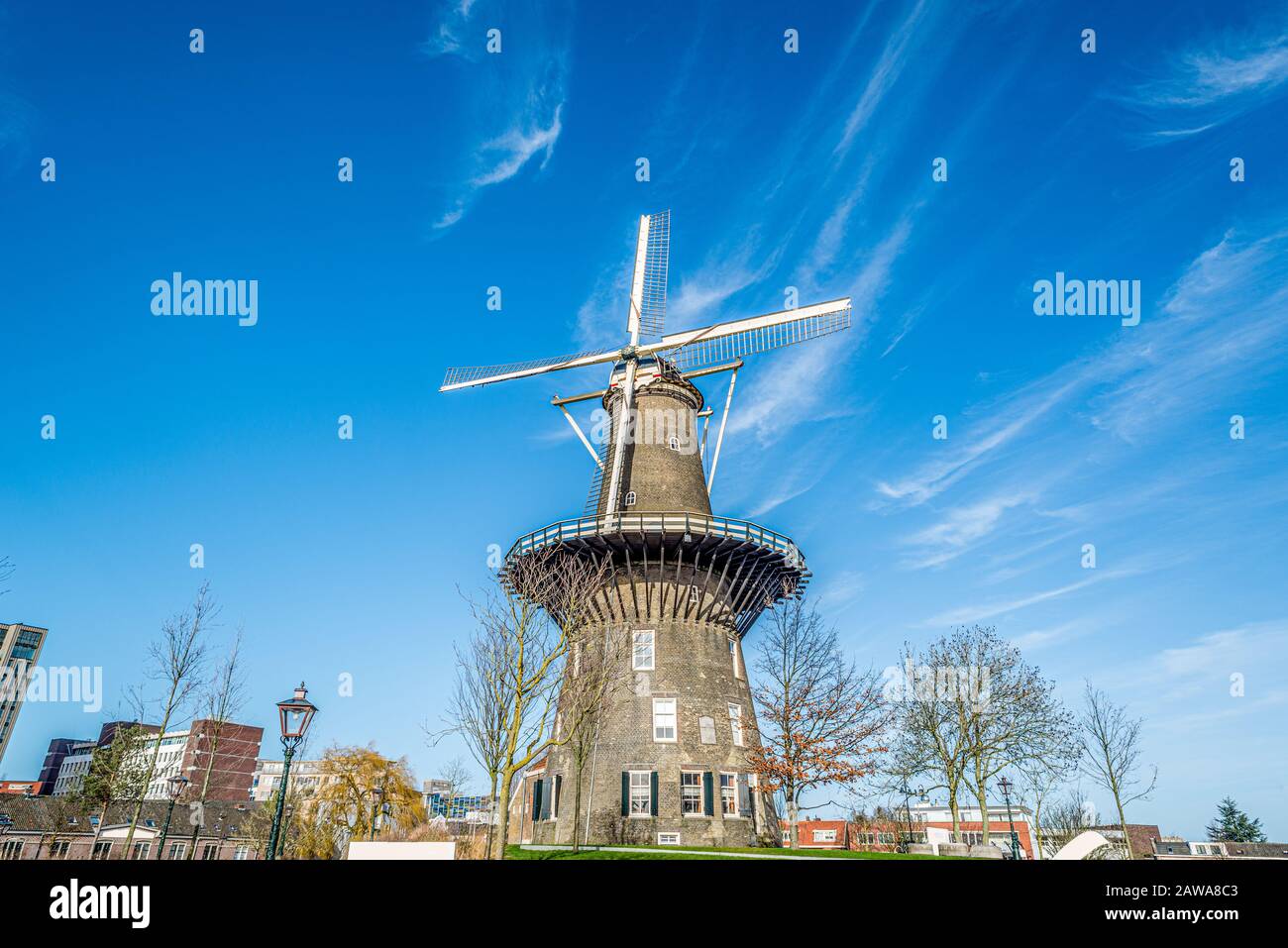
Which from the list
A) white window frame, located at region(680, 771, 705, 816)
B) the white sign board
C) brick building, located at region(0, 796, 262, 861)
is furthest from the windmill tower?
brick building, located at region(0, 796, 262, 861)

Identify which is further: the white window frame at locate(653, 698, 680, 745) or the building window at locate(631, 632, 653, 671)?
the building window at locate(631, 632, 653, 671)

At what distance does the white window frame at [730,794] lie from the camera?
85.5 ft

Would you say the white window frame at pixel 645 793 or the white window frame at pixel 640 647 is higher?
the white window frame at pixel 640 647

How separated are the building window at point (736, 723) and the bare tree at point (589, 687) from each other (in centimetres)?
402

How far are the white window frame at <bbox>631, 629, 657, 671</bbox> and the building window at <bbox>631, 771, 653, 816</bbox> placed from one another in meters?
3.59

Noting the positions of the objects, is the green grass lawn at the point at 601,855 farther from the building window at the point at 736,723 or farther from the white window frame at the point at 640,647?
the white window frame at the point at 640,647

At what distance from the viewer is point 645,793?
2577 centimetres

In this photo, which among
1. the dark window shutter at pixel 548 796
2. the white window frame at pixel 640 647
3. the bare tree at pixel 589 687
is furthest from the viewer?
the white window frame at pixel 640 647

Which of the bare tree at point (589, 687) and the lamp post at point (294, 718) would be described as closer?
the lamp post at point (294, 718)

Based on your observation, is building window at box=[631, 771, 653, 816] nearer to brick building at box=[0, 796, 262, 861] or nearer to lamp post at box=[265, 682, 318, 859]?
lamp post at box=[265, 682, 318, 859]

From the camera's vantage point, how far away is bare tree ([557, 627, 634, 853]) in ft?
83.5

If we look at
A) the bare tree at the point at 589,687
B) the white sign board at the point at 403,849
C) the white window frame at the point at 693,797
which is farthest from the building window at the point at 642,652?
the white sign board at the point at 403,849

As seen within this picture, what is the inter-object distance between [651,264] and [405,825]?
36.6 meters

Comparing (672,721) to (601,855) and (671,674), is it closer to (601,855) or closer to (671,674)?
(671,674)
